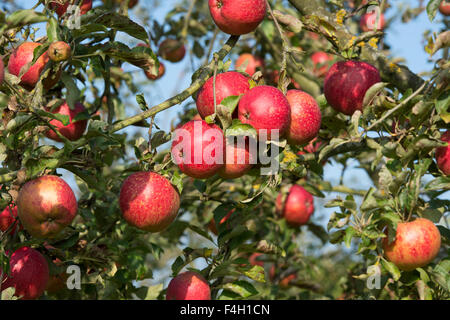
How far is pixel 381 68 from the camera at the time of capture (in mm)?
2348

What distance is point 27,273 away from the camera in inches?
79.5

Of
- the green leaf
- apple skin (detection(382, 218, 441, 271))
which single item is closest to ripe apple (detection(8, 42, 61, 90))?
the green leaf

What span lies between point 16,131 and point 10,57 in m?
0.41

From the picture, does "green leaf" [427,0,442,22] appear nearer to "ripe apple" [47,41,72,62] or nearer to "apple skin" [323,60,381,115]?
"apple skin" [323,60,381,115]

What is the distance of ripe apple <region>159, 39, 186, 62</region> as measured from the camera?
354 centimetres

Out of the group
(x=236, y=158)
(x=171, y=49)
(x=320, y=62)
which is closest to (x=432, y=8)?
(x=236, y=158)

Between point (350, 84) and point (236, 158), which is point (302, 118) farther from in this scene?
point (350, 84)

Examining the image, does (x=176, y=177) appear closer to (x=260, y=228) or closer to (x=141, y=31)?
(x=141, y=31)

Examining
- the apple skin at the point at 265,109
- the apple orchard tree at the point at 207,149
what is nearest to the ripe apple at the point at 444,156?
the apple orchard tree at the point at 207,149

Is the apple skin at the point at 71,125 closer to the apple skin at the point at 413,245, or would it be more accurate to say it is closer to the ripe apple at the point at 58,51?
the ripe apple at the point at 58,51

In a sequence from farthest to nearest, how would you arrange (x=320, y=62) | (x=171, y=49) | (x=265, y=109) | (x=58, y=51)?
(x=320, y=62) < (x=171, y=49) < (x=58, y=51) < (x=265, y=109)

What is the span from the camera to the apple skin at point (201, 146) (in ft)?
5.62

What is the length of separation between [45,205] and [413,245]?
1236 mm

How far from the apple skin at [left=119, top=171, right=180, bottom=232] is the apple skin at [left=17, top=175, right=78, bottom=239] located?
7.4 inches
